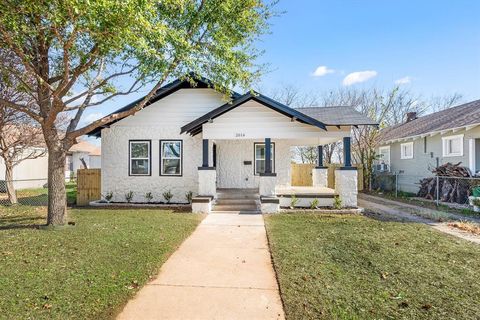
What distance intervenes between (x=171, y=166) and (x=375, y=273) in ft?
31.9

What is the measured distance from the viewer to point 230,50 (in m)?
8.38

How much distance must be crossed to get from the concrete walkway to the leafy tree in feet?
14.8

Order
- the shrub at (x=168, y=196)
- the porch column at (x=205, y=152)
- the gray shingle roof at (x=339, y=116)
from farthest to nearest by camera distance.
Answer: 1. the shrub at (x=168, y=196)
2. the porch column at (x=205, y=152)
3. the gray shingle roof at (x=339, y=116)

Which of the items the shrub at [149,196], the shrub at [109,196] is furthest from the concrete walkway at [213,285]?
the shrub at [109,196]

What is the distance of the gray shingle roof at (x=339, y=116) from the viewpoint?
10336mm

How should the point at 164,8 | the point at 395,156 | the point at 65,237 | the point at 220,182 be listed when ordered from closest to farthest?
the point at 65,237 < the point at 164,8 < the point at 220,182 < the point at 395,156

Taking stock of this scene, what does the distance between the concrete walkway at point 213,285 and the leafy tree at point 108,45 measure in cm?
451

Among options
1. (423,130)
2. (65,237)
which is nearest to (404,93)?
(423,130)

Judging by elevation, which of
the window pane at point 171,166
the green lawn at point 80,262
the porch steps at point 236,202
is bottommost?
the green lawn at point 80,262

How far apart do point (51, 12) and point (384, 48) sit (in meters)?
17.8

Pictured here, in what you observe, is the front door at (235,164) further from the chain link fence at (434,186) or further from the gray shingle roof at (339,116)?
the chain link fence at (434,186)

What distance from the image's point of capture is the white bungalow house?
10.6 meters

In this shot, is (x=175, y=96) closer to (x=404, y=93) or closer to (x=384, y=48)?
(x=384, y=48)

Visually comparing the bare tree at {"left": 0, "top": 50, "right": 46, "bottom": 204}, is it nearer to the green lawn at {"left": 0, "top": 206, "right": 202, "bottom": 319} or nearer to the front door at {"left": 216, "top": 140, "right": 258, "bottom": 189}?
the green lawn at {"left": 0, "top": 206, "right": 202, "bottom": 319}
